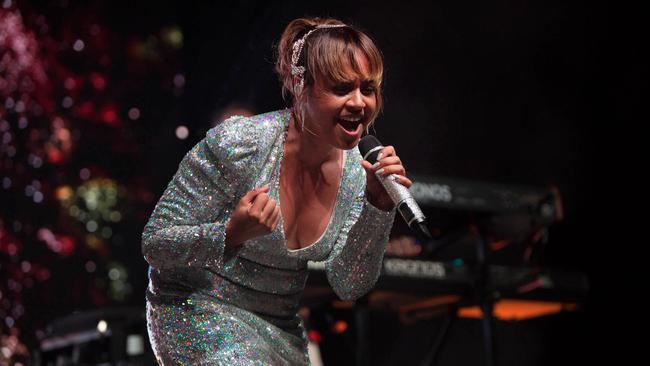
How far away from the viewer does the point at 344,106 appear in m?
1.65

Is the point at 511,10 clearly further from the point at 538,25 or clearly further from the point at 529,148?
the point at 529,148

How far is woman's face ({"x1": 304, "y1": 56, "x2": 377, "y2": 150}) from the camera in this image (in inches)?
64.9

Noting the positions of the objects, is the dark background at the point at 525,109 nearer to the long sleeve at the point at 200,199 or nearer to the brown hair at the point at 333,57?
the brown hair at the point at 333,57

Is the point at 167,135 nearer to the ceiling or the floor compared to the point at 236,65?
nearer to the floor

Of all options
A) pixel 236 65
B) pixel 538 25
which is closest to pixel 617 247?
pixel 538 25

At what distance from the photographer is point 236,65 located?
3289 mm

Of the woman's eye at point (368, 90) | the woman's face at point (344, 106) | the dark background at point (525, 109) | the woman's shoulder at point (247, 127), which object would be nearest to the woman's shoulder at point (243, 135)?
the woman's shoulder at point (247, 127)

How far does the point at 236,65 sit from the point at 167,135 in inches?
29.6

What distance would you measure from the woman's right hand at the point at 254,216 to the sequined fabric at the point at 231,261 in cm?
5

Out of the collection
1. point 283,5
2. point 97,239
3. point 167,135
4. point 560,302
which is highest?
point 283,5

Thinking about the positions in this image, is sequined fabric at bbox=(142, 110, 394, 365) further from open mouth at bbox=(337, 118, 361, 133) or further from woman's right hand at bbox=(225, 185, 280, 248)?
open mouth at bbox=(337, 118, 361, 133)

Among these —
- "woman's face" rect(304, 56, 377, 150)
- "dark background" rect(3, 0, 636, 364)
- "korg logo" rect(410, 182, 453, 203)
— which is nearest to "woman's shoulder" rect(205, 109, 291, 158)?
"woman's face" rect(304, 56, 377, 150)

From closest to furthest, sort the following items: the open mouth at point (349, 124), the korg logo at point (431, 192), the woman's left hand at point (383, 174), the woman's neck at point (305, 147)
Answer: the woman's left hand at point (383, 174) → the open mouth at point (349, 124) → the woman's neck at point (305, 147) → the korg logo at point (431, 192)

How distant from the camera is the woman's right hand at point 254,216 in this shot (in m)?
1.51
